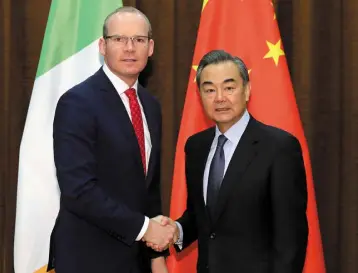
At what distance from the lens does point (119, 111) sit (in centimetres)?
224

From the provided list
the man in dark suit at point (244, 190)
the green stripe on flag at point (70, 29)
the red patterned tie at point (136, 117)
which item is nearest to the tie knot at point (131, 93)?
the red patterned tie at point (136, 117)

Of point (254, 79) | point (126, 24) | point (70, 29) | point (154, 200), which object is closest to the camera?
point (126, 24)

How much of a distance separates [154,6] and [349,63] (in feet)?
3.57

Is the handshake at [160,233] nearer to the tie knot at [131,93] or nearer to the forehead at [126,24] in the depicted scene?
the tie knot at [131,93]

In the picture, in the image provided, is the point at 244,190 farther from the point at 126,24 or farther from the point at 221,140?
the point at 126,24

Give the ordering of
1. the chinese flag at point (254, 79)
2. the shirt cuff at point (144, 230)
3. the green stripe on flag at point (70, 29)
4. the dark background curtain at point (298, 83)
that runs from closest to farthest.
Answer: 1. the shirt cuff at point (144, 230)
2. the chinese flag at point (254, 79)
3. the green stripe on flag at point (70, 29)
4. the dark background curtain at point (298, 83)

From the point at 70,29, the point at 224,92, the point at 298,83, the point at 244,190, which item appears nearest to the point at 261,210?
the point at 244,190

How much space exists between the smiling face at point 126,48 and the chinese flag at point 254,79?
659 millimetres

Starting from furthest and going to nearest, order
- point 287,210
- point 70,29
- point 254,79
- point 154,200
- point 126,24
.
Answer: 1. point 70,29
2. point 254,79
3. point 154,200
4. point 126,24
5. point 287,210

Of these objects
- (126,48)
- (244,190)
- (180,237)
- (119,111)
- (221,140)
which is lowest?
(180,237)

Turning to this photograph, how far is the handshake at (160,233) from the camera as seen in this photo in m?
2.24

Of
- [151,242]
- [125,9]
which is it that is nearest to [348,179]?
[151,242]

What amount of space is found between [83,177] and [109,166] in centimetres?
11

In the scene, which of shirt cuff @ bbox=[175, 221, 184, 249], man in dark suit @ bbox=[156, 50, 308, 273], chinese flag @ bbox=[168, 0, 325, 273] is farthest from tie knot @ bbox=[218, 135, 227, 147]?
chinese flag @ bbox=[168, 0, 325, 273]
